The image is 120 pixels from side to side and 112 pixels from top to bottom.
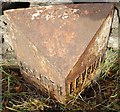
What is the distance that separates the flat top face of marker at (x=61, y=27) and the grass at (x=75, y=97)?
44 cm

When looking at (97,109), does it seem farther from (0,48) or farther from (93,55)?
(0,48)

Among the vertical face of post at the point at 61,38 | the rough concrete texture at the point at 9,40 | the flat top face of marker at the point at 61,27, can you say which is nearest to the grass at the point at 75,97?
the rough concrete texture at the point at 9,40

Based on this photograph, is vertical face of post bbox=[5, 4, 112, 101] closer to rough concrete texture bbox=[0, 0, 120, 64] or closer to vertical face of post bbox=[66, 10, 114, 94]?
vertical face of post bbox=[66, 10, 114, 94]

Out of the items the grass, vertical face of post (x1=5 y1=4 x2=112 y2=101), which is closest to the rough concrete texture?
the grass

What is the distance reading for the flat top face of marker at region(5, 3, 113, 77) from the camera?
2.18 m

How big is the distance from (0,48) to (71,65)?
0.86 metres

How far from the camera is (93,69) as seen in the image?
2537mm

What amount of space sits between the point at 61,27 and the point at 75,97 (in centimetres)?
56

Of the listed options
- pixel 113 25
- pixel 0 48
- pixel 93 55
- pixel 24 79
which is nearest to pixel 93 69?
pixel 93 55

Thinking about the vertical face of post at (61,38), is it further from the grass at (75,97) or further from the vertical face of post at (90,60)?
the grass at (75,97)

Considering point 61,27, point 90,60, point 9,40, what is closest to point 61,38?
point 61,27

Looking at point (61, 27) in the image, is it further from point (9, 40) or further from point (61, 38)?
point (9, 40)

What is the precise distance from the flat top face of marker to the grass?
0.44 m

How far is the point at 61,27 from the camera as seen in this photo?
2.24 meters
